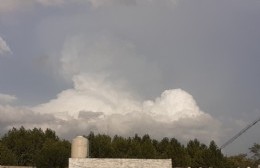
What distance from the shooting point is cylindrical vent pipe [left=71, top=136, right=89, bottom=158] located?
133 feet

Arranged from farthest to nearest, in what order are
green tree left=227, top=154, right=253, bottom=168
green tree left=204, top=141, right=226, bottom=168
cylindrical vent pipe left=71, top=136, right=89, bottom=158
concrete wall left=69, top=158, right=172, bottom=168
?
1. green tree left=227, top=154, right=253, bottom=168
2. green tree left=204, top=141, right=226, bottom=168
3. cylindrical vent pipe left=71, top=136, right=89, bottom=158
4. concrete wall left=69, top=158, right=172, bottom=168

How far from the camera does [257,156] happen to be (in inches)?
4309

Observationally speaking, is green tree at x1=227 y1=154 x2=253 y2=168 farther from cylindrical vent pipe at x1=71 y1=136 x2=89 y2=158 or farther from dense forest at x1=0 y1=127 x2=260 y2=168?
cylindrical vent pipe at x1=71 y1=136 x2=89 y2=158

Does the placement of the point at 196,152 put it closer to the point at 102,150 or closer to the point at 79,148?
the point at 102,150

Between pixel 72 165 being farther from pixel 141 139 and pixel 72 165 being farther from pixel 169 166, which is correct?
pixel 141 139

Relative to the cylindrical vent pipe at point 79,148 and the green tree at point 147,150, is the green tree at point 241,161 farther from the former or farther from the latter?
the cylindrical vent pipe at point 79,148

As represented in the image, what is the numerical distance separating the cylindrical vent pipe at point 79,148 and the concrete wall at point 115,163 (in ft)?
3.32

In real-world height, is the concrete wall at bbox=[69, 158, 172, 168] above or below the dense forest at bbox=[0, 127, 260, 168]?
below

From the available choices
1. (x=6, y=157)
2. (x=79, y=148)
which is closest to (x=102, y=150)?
(x=6, y=157)

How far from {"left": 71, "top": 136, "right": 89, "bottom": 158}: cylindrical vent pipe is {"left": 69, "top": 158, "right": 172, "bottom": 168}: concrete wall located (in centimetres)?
101

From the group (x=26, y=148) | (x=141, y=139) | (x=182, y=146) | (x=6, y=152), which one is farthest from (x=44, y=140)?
(x=182, y=146)

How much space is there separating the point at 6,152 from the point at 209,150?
38.3m

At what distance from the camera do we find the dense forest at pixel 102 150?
252ft

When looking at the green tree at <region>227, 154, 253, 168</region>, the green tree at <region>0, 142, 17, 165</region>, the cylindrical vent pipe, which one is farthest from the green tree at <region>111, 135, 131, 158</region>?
the cylindrical vent pipe
